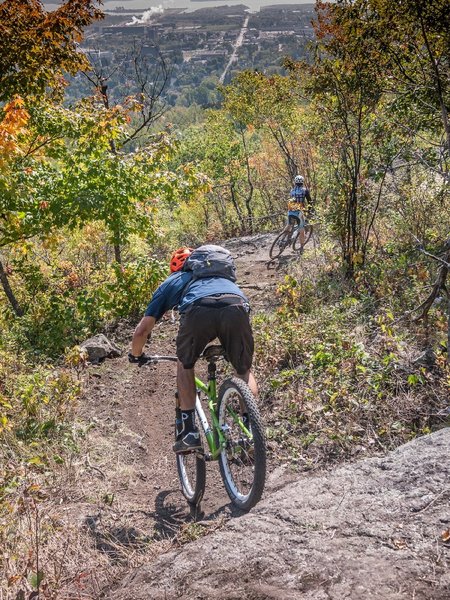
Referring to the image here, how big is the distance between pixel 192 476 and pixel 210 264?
183cm

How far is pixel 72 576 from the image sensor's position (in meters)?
3.27

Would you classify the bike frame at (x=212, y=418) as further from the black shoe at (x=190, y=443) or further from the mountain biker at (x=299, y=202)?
the mountain biker at (x=299, y=202)

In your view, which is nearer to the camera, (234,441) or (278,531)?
(278,531)

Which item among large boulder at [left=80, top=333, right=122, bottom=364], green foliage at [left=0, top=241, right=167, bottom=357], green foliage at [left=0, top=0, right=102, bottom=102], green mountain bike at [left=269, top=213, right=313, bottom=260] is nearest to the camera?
green foliage at [left=0, top=0, right=102, bottom=102]

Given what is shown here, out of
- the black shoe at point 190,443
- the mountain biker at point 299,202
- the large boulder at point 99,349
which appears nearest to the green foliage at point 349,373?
the black shoe at point 190,443

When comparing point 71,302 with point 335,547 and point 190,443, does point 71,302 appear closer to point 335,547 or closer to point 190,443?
point 190,443

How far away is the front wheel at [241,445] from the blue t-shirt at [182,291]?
0.61 meters

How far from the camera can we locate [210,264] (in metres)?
3.99

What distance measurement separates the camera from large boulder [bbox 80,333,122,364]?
770 cm

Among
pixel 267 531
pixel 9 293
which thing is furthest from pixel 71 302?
pixel 267 531

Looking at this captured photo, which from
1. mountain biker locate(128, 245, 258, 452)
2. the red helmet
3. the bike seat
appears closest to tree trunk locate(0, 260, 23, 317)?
mountain biker locate(128, 245, 258, 452)

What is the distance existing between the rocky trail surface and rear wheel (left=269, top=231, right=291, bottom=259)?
8366mm

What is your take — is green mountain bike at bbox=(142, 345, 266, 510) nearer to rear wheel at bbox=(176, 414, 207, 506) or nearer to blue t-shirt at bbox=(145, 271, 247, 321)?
rear wheel at bbox=(176, 414, 207, 506)

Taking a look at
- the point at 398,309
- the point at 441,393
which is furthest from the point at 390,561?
the point at 398,309
